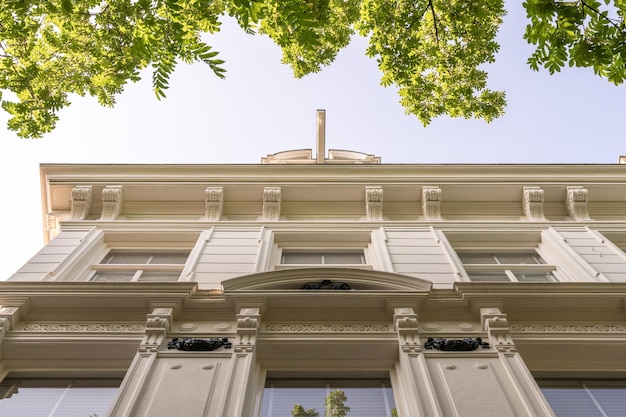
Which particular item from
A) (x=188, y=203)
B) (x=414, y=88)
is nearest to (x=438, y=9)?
(x=414, y=88)

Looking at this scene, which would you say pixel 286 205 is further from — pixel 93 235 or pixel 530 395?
pixel 530 395

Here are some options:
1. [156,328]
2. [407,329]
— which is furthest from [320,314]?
[156,328]

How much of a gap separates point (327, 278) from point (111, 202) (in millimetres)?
6701

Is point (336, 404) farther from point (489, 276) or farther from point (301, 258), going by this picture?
point (489, 276)

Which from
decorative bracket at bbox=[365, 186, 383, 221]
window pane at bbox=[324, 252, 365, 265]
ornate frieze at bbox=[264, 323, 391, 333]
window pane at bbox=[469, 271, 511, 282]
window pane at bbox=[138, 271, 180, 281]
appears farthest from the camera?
decorative bracket at bbox=[365, 186, 383, 221]

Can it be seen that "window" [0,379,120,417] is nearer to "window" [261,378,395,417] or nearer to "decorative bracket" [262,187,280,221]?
"window" [261,378,395,417]

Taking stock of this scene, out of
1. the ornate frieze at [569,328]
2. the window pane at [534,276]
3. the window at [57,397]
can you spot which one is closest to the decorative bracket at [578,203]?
the window pane at [534,276]

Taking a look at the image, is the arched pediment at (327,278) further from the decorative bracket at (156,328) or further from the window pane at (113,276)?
the window pane at (113,276)

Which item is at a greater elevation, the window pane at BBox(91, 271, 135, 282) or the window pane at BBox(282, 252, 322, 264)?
the window pane at BBox(282, 252, 322, 264)

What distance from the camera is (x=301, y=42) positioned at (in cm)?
658

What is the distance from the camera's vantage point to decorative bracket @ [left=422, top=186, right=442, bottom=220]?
13.1m

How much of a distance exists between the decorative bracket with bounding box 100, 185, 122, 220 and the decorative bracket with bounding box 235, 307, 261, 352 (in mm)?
6174

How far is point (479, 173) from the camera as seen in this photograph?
14008 mm

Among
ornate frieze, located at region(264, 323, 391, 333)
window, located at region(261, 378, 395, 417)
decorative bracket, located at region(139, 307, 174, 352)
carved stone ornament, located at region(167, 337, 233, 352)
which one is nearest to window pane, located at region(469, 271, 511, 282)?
ornate frieze, located at region(264, 323, 391, 333)
